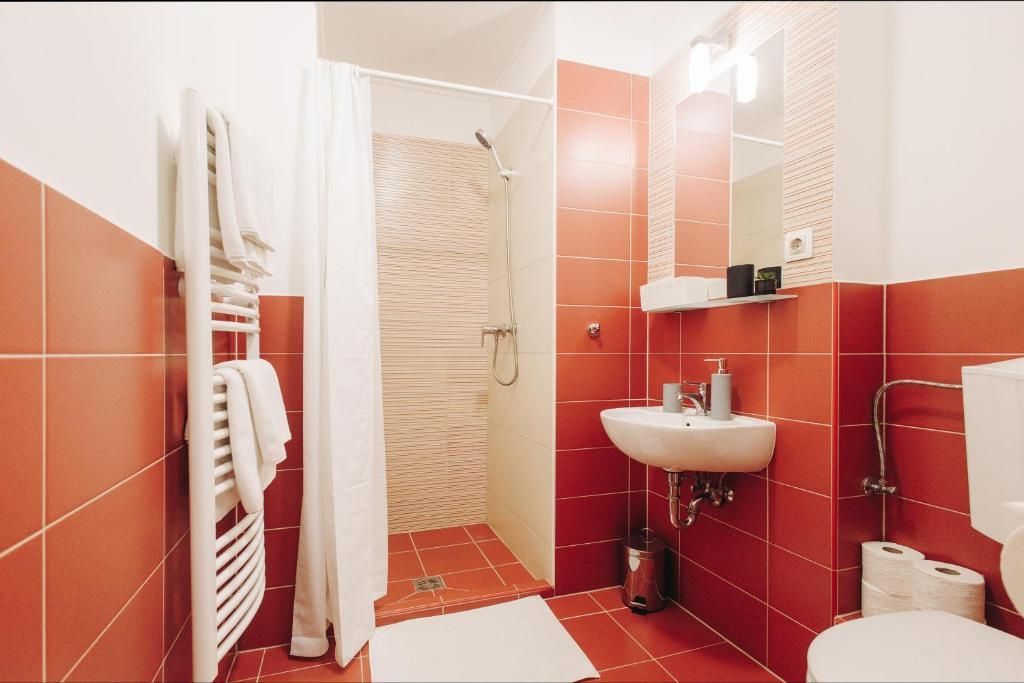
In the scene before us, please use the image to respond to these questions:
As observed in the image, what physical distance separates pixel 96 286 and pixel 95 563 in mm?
403

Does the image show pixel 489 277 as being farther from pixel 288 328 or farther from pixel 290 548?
pixel 290 548

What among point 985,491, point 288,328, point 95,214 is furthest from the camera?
point 288,328

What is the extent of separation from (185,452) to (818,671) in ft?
4.36

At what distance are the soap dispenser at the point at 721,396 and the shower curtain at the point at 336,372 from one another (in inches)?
42.0

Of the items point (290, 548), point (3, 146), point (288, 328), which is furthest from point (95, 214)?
point (290, 548)

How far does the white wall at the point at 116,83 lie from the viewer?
0.52m

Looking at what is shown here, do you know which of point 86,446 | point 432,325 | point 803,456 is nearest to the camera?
point 86,446

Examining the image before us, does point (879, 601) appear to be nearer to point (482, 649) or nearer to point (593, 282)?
point (482, 649)

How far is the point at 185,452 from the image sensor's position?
1.12m

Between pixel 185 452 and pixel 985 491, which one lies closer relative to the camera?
pixel 985 491

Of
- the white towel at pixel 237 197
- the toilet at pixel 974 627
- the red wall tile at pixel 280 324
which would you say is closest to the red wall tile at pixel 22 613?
the white towel at pixel 237 197

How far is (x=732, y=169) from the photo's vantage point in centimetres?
157

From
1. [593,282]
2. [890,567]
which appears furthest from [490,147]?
[890,567]

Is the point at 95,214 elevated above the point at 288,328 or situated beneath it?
elevated above
